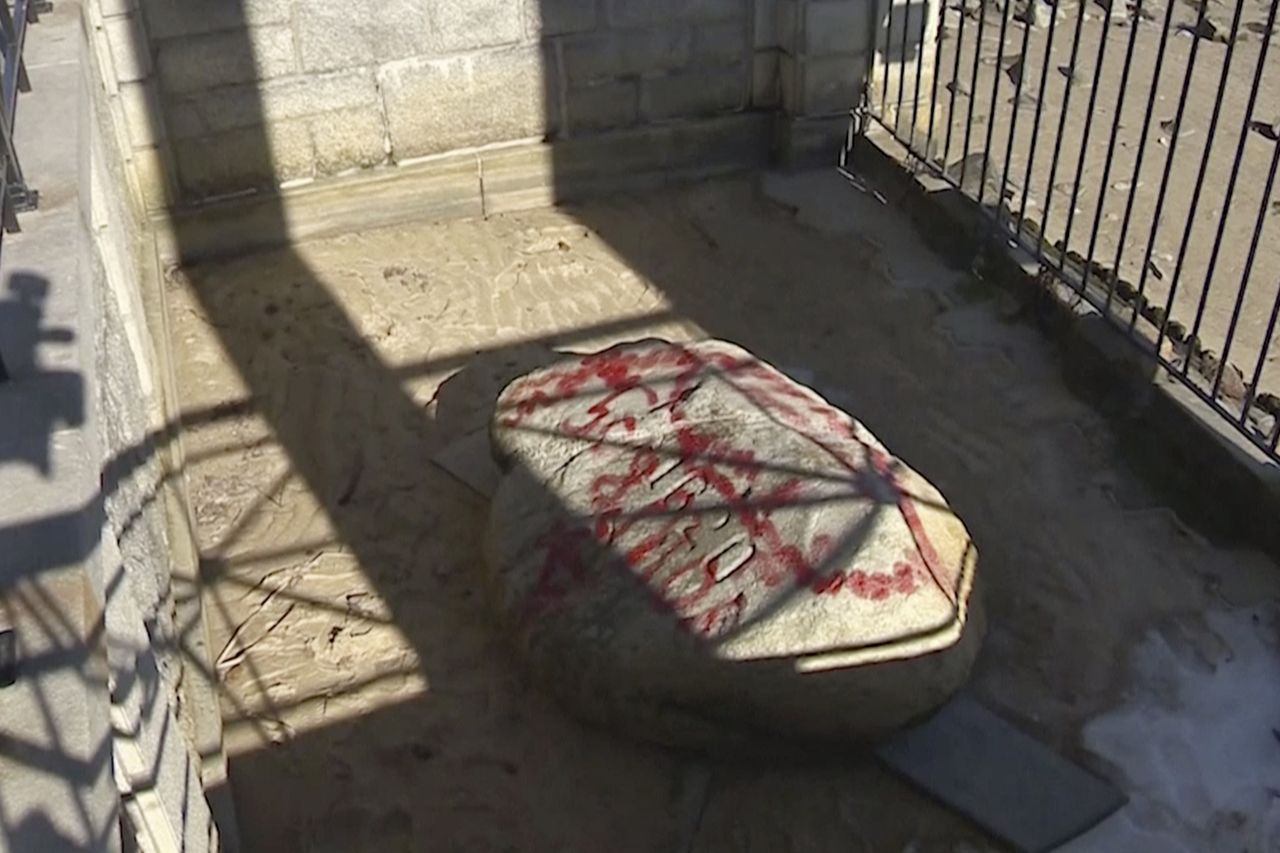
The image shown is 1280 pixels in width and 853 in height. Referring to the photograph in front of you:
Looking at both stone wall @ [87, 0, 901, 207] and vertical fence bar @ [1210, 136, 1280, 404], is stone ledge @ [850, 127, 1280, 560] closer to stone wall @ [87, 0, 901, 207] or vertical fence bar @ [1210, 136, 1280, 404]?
vertical fence bar @ [1210, 136, 1280, 404]

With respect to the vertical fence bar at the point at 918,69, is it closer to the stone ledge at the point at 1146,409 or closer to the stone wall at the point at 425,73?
the stone wall at the point at 425,73

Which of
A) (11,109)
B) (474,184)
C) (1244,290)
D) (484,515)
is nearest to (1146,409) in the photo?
(1244,290)

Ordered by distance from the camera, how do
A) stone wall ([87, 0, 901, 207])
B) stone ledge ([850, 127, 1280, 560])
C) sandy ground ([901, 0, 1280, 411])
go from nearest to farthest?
stone ledge ([850, 127, 1280, 560]), sandy ground ([901, 0, 1280, 411]), stone wall ([87, 0, 901, 207])

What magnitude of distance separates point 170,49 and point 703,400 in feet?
9.68

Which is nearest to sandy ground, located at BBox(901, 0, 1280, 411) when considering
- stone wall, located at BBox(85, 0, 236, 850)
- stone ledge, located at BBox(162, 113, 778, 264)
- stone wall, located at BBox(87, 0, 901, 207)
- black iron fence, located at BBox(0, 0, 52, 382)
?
stone wall, located at BBox(87, 0, 901, 207)

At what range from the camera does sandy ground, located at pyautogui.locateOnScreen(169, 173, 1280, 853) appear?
3.40 m

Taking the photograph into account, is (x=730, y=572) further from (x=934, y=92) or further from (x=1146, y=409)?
(x=934, y=92)

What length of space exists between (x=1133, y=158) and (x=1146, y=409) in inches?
101

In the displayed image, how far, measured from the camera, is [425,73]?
5.88m

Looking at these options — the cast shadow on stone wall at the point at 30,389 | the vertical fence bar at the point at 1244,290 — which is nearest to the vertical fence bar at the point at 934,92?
the vertical fence bar at the point at 1244,290

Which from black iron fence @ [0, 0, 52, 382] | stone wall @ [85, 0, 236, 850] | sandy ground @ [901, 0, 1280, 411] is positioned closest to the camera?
stone wall @ [85, 0, 236, 850]

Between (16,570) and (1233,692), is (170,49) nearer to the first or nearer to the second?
(16,570)

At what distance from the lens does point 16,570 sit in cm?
188

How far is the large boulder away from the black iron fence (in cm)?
160
